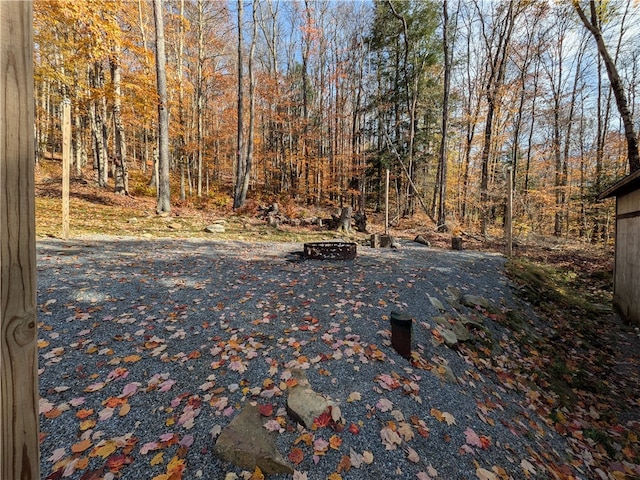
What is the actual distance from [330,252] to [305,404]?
4.60 meters

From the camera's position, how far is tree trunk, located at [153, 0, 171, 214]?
10500 mm

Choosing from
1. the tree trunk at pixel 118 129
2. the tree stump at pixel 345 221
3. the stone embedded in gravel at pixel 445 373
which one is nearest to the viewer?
the stone embedded in gravel at pixel 445 373

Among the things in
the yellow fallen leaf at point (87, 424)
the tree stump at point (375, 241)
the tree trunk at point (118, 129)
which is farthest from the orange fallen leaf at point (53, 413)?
the tree trunk at point (118, 129)

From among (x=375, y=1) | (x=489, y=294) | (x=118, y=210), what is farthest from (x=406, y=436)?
(x=375, y=1)

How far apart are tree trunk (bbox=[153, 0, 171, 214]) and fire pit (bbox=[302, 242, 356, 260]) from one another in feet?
23.8

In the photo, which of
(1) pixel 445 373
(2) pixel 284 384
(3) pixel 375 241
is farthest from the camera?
(3) pixel 375 241

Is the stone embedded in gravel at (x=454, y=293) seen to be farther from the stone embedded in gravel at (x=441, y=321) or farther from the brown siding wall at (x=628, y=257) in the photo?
the brown siding wall at (x=628, y=257)

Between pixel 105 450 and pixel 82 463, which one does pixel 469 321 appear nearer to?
pixel 105 450

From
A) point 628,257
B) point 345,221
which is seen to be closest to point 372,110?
point 345,221

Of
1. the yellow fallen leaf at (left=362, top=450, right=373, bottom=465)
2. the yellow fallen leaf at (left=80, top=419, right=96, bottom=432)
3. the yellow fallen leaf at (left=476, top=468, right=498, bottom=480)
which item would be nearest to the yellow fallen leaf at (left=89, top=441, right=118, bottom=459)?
the yellow fallen leaf at (left=80, top=419, right=96, bottom=432)

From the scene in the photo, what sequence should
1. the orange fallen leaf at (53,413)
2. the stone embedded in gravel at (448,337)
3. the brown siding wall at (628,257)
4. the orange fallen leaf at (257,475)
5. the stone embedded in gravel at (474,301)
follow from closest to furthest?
the orange fallen leaf at (257,475)
the orange fallen leaf at (53,413)
the stone embedded in gravel at (448,337)
the stone embedded in gravel at (474,301)
the brown siding wall at (628,257)

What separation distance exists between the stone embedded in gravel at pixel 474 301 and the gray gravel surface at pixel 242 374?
0.51 meters

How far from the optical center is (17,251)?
883mm

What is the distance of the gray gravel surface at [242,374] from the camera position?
2111 millimetres
